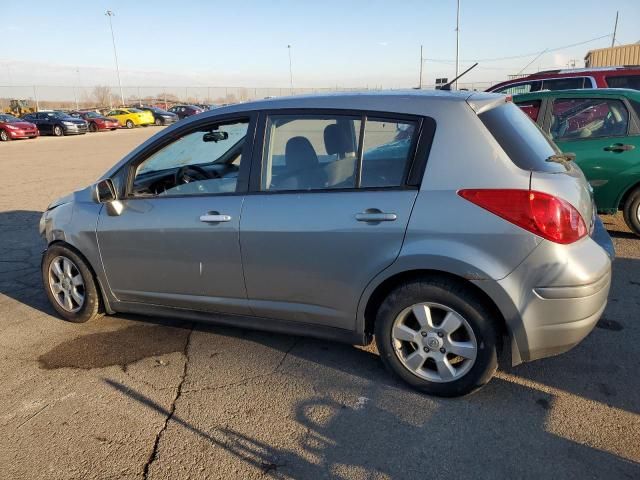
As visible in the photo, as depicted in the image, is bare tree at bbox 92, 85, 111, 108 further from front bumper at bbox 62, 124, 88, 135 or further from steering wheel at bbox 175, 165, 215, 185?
steering wheel at bbox 175, 165, 215, 185

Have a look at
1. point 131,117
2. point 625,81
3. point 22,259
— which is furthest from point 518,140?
point 131,117

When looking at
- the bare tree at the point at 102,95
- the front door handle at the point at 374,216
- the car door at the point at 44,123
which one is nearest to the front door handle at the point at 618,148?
the front door handle at the point at 374,216

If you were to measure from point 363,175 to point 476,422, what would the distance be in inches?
59.2

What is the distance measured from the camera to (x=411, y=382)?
299 centimetres

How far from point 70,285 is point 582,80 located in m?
7.84

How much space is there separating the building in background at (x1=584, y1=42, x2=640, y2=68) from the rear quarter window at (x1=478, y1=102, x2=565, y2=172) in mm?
24231

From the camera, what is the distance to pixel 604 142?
5.58 meters

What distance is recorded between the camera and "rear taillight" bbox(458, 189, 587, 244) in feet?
8.43

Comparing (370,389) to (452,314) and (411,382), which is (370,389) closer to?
(411,382)

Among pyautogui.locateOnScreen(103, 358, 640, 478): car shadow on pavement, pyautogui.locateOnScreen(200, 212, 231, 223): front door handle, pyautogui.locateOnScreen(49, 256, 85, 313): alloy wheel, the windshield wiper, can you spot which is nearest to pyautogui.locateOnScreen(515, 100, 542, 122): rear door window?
the windshield wiper

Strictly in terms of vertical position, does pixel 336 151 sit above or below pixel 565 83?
below

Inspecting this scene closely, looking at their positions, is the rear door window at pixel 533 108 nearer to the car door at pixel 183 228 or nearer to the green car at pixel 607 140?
the green car at pixel 607 140

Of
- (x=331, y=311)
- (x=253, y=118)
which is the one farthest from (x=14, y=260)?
(x=331, y=311)

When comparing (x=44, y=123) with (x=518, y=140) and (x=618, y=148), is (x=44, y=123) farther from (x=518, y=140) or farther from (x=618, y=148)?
(x=518, y=140)
